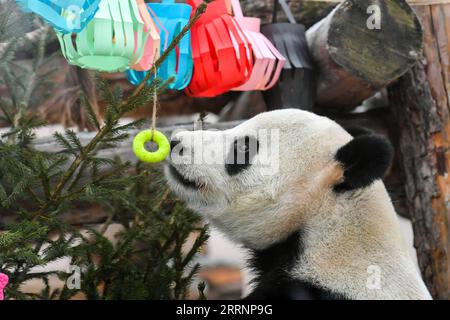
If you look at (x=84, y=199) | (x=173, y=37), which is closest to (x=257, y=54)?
(x=173, y=37)

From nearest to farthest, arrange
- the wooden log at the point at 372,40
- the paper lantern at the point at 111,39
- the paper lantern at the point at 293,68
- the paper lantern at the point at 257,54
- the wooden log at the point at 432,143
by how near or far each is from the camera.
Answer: the paper lantern at the point at 111,39, the paper lantern at the point at 257,54, the wooden log at the point at 372,40, the paper lantern at the point at 293,68, the wooden log at the point at 432,143

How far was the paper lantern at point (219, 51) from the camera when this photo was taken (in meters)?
1.99

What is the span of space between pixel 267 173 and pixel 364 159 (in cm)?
30

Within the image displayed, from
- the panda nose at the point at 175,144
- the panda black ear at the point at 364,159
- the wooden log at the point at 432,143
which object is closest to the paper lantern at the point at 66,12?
the panda nose at the point at 175,144

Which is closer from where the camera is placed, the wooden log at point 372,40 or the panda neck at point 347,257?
the panda neck at point 347,257

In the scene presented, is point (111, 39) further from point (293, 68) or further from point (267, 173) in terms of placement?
point (293, 68)

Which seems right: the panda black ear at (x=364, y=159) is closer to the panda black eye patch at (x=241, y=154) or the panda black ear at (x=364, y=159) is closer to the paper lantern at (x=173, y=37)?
the panda black eye patch at (x=241, y=154)

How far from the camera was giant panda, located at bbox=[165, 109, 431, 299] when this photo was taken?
1.86 meters

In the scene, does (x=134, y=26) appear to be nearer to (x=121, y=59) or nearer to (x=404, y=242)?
(x=121, y=59)

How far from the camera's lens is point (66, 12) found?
1.58 metres

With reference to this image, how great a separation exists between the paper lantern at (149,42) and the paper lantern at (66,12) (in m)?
0.20

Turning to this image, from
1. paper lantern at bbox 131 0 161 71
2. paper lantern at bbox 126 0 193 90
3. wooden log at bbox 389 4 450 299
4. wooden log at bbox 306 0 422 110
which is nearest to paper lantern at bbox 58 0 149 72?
paper lantern at bbox 131 0 161 71
